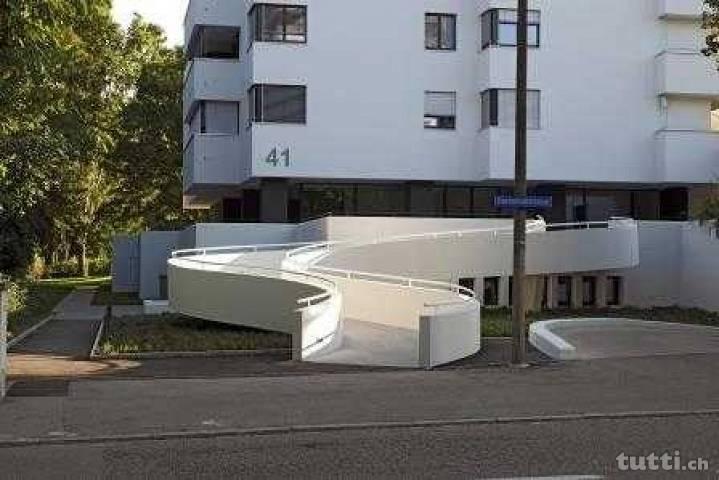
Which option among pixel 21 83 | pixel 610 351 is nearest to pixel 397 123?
pixel 610 351

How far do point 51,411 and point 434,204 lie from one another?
83.1 feet

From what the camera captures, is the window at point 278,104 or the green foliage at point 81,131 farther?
the window at point 278,104

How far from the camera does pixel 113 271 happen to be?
47.1m

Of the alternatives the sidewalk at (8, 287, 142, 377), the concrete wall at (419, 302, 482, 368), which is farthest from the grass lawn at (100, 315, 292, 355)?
the concrete wall at (419, 302, 482, 368)

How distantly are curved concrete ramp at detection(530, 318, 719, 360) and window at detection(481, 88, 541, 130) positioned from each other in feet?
38.6

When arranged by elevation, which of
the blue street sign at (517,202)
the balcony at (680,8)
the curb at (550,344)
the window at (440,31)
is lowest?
the curb at (550,344)

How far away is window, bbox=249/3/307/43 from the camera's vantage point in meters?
33.2

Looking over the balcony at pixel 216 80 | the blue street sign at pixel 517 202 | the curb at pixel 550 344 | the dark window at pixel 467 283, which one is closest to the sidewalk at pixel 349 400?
the curb at pixel 550 344

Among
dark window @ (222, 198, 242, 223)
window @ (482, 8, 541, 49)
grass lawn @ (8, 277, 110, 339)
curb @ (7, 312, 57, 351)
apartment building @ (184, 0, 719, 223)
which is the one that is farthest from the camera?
dark window @ (222, 198, 242, 223)

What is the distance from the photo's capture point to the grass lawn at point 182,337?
723 inches

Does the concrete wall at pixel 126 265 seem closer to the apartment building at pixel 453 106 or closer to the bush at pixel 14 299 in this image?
the apartment building at pixel 453 106

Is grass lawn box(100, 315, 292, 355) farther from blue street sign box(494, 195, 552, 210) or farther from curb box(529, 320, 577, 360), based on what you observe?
blue street sign box(494, 195, 552, 210)

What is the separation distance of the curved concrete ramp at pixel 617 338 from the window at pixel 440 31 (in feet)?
47.3

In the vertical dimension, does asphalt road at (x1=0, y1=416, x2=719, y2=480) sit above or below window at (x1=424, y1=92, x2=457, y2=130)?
below
